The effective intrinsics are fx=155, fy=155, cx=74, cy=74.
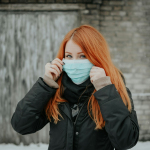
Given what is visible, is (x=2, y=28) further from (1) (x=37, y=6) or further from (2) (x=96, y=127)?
(2) (x=96, y=127)

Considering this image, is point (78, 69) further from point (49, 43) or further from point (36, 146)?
point (36, 146)

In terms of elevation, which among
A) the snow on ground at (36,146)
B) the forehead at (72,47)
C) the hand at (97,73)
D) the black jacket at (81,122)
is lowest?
the snow on ground at (36,146)

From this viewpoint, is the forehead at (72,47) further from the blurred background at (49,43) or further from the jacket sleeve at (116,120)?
the blurred background at (49,43)

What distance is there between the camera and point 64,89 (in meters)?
1.41

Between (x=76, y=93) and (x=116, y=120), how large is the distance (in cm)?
40

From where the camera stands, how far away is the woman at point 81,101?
3.79 feet

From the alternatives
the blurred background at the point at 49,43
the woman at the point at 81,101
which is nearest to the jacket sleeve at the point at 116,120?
the woman at the point at 81,101

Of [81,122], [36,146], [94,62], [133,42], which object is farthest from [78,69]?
[36,146]

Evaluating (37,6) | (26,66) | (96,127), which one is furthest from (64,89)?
(37,6)

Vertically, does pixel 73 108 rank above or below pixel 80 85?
below

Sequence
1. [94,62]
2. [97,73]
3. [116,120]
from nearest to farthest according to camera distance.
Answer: [116,120] < [97,73] < [94,62]

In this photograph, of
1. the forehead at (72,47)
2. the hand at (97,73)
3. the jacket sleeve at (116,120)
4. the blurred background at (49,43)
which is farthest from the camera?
the blurred background at (49,43)

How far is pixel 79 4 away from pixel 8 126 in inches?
120

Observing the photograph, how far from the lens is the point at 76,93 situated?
133 cm
